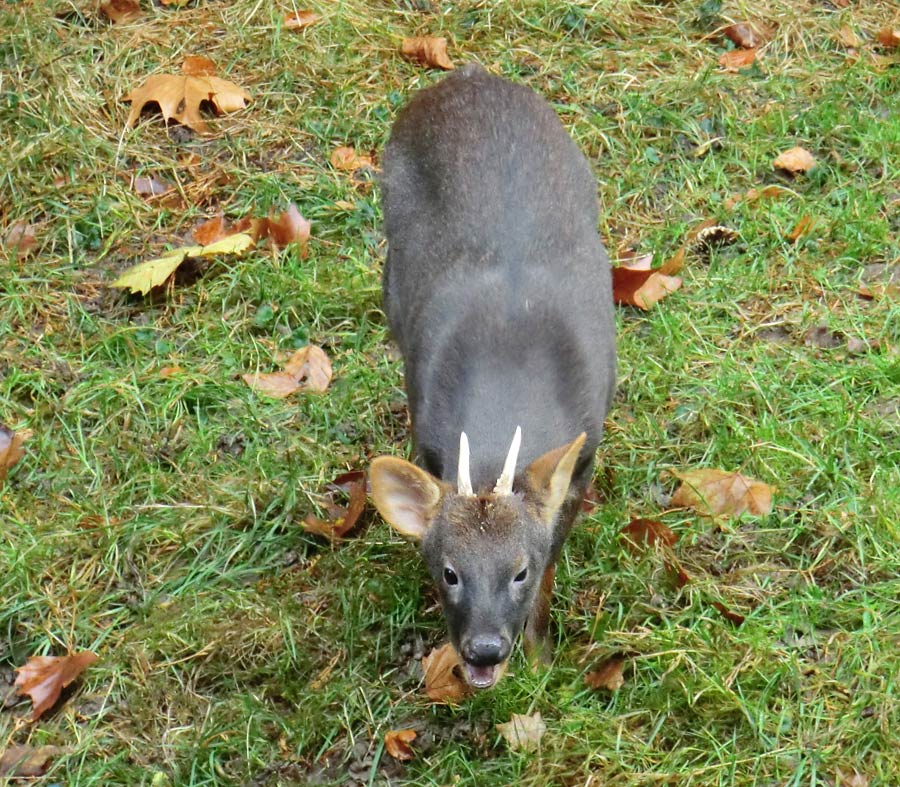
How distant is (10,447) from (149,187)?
173cm

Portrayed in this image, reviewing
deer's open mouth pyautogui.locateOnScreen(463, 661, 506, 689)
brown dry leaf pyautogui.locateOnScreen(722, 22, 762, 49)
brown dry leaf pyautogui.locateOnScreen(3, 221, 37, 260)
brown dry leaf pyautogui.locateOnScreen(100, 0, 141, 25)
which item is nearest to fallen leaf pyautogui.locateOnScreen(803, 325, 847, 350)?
brown dry leaf pyautogui.locateOnScreen(722, 22, 762, 49)

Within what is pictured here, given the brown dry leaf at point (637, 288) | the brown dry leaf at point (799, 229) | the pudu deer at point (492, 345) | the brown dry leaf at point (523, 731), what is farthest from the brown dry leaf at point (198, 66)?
the brown dry leaf at point (523, 731)

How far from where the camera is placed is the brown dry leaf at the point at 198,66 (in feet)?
22.8

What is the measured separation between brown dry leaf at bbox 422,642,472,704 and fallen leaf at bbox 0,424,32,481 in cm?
186

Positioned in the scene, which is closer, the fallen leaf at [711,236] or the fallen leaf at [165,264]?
the fallen leaf at [165,264]

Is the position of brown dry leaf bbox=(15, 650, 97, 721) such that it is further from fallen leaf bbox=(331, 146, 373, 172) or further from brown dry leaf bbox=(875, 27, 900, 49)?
brown dry leaf bbox=(875, 27, 900, 49)

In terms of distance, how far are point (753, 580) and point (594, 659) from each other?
2.14 feet

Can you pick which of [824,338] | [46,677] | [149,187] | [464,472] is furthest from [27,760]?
[824,338]

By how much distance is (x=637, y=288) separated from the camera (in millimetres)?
5809

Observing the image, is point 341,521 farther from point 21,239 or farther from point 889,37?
point 889,37

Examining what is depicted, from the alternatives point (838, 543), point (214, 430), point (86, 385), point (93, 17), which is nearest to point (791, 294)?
point (838, 543)

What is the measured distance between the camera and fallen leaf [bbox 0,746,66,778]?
4.39 metres

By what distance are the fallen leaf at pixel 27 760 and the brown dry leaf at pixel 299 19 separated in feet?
13.5

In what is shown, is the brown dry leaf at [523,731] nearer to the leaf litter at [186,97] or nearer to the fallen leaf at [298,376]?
the fallen leaf at [298,376]
